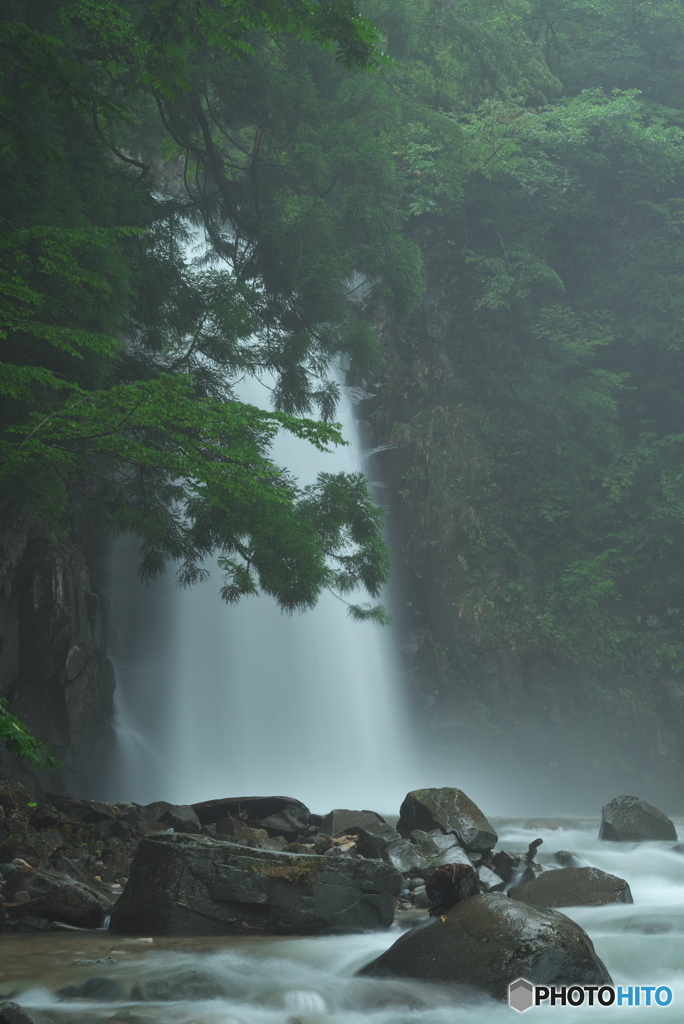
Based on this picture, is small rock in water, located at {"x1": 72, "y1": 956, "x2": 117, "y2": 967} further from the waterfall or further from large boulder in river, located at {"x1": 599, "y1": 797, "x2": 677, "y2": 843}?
the waterfall

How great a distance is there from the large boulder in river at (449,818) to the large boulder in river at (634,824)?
8.48ft

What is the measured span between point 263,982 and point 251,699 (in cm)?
1016

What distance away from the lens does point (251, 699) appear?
14500 millimetres

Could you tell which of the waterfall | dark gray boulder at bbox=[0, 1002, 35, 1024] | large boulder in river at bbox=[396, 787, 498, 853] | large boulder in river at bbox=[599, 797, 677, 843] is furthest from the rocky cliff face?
large boulder in river at bbox=[599, 797, 677, 843]

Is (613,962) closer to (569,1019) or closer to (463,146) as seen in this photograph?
(569,1019)

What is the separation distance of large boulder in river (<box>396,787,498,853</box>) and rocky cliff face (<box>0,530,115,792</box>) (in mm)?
4701

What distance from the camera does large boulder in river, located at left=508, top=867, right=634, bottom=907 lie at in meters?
6.39

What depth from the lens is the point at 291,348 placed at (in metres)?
10.2

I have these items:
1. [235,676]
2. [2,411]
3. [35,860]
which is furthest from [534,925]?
[235,676]

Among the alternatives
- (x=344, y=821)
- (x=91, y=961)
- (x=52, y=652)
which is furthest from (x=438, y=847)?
(x=52, y=652)

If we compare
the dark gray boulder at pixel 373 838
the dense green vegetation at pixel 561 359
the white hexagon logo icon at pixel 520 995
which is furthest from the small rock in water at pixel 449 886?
the dense green vegetation at pixel 561 359

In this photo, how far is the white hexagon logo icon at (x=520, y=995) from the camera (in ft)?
13.5

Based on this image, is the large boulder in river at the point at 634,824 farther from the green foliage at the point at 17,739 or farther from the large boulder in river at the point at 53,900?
the green foliage at the point at 17,739

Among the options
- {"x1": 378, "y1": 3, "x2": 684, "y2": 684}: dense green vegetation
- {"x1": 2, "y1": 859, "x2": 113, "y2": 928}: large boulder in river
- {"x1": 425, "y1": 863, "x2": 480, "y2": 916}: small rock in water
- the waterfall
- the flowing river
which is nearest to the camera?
the flowing river
